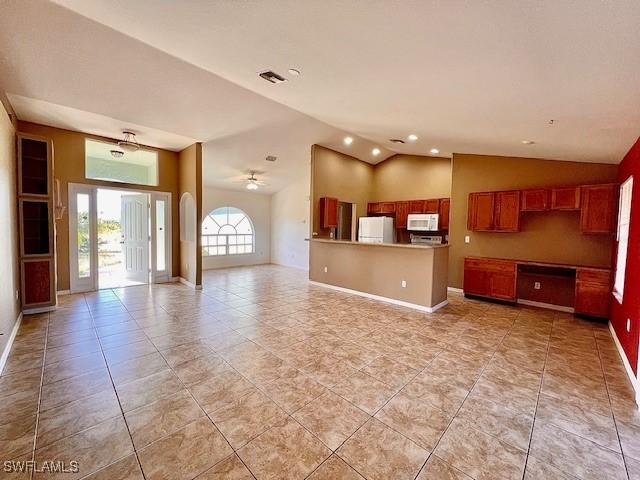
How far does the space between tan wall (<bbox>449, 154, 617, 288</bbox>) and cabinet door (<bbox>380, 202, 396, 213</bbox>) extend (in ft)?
5.87

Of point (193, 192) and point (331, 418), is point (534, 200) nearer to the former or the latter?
point (331, 418)

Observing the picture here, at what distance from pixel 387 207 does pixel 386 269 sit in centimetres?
292

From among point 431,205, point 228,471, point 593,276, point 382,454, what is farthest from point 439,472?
point 431,205

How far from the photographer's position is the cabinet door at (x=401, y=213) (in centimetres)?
716

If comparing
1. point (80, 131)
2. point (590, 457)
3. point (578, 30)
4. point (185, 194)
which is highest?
point (80, 131)

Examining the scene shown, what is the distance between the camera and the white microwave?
6445 mm

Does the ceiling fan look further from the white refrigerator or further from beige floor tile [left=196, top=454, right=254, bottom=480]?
beige floor tile [left=196, top=454, right=254, bottom=480]

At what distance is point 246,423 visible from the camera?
1.90m

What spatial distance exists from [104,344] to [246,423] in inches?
88.5

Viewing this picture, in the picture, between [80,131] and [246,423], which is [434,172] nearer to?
[246,423]

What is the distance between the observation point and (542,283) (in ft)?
16.0

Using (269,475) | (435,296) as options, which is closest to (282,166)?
(435,296)

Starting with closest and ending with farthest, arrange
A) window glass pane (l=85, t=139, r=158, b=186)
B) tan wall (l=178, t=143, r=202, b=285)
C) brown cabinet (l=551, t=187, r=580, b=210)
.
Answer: brown cabinet (l=551, t=187, r=580, b=210) → window glass pane (l=85, t=139, r=158, b=186) → tan wall (l=178, t=143, r=202, b=285)

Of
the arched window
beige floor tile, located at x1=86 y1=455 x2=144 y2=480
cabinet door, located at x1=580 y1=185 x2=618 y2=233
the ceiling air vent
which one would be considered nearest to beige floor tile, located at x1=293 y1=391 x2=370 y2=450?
beige floor tile, located at x1=86 y1=455 x2=144 y2=480
